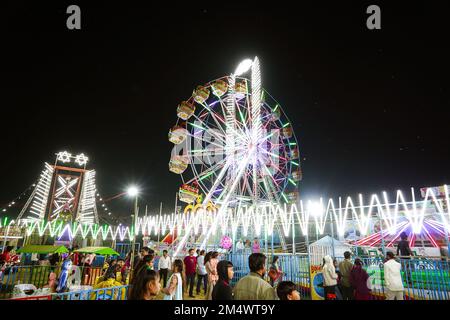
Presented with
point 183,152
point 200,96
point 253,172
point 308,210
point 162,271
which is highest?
point 200,96

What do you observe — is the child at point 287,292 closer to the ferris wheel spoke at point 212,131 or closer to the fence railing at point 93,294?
the fence railing at point 93,294

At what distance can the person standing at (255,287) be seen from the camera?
3.18 m

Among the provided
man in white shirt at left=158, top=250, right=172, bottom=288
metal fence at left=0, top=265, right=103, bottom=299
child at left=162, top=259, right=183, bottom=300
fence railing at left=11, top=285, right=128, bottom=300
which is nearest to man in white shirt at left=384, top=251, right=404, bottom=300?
child at left=162, top=259, right=183, bottom=300

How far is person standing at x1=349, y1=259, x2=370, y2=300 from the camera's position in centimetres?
653

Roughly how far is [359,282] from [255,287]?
4663 mm

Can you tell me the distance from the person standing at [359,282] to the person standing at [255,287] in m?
4.42

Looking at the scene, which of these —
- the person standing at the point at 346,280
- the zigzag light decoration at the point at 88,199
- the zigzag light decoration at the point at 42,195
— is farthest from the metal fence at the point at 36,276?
the zigzag light decoration at the point at 88,199

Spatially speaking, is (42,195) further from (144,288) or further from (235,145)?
(144,288)

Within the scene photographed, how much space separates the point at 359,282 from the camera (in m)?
6.61
